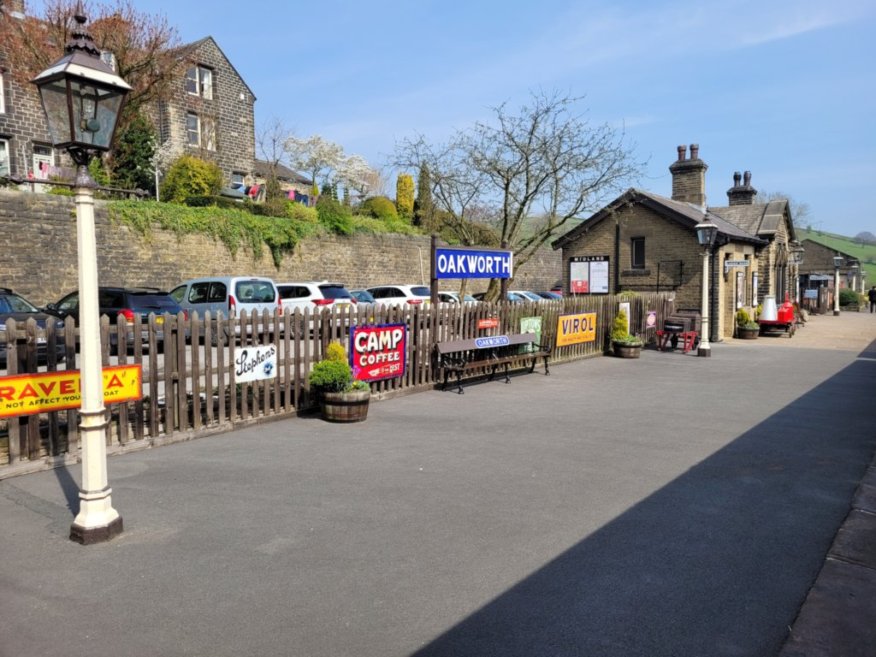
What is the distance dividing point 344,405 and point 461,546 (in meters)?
4.47

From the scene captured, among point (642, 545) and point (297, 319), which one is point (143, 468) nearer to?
point (297, 319)

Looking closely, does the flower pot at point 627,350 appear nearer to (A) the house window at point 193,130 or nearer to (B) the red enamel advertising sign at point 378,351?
(B) the red enamel advertising sign at point 378,351

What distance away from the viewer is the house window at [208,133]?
41.2m

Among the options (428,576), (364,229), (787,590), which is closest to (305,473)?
(428,576)

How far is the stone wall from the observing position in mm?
20281

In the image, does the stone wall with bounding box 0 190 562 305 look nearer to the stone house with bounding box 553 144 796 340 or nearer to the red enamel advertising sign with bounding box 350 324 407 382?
the stone house with bounding box 553 144 796 340

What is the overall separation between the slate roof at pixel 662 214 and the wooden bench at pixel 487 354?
33.8 ft

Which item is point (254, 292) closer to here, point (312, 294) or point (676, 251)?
point (312, 294)

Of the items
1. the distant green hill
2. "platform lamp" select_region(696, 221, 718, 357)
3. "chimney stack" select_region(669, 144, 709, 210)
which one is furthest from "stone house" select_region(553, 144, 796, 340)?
the distant green hill

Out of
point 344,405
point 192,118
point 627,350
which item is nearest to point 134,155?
point 192,118

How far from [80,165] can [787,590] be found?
19.4ft

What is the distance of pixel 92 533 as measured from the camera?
480 centimetres

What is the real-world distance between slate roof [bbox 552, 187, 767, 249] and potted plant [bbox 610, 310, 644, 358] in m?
6.05

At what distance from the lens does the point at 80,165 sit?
497cm
